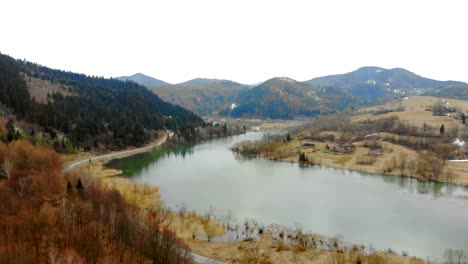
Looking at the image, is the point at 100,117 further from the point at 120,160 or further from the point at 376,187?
the point at 376,187

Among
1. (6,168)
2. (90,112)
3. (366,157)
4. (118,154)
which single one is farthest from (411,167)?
(90,112)

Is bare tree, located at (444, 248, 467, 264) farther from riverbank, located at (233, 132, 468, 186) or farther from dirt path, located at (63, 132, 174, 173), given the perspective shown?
dirt path, located at (63, 132, 174, 173)

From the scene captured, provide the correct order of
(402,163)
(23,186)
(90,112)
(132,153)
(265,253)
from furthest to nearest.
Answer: (90,112) → (132,153) → (402,163) → (23,186) → (265,253)

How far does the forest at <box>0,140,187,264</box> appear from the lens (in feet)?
58.0

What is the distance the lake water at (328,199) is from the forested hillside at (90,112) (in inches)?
909

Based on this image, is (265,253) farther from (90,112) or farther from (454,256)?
(90,112)

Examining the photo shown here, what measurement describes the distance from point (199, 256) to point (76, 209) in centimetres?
1006

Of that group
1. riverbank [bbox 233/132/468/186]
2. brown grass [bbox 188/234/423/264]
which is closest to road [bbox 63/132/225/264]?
brown grass [bbox 188/234/423/264]

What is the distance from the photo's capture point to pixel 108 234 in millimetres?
23406

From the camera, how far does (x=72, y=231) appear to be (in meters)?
21.7

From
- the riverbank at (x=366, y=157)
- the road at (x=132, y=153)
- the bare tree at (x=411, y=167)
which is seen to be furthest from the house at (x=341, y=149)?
the road at (x=132, y=153)

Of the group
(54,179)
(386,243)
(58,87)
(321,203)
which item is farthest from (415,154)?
(58,87)

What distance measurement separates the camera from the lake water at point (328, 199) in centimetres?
3616

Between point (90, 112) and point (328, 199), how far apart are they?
93.7 metres
